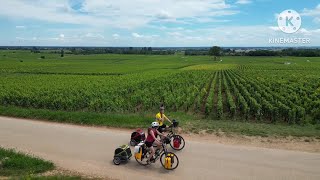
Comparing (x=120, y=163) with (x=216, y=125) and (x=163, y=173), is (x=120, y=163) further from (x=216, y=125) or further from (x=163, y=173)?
(x=216, y=125)

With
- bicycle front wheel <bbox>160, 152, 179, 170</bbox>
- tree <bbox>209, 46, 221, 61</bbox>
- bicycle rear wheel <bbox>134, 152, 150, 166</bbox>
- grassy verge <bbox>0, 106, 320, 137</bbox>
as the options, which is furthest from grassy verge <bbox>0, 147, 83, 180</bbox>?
tree <bbox>209, 46, 221, 61</bbox>

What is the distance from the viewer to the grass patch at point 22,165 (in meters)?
10.6

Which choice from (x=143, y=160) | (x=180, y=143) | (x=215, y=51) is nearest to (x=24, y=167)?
(x=143, y=160)

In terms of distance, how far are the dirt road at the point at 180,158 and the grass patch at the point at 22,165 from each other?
58 cm

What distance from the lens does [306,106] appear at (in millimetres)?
22938

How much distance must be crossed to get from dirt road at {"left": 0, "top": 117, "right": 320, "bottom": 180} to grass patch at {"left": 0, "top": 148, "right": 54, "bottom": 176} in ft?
1.89

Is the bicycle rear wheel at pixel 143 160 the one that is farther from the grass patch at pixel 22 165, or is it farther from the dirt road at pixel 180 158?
the grass patch at pixel 22 165

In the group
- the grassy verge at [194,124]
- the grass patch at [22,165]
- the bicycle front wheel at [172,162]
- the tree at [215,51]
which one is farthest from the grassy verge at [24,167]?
the tree at [215,51]

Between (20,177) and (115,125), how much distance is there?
7.32 meters

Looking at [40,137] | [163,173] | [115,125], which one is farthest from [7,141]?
[163,173]

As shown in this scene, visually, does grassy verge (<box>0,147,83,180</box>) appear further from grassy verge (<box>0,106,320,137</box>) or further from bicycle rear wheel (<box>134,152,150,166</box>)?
grassy verge (<box>0,106,320,137</box>)

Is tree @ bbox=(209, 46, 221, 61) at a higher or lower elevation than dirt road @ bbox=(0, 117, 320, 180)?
higher

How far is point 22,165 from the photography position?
10.9 metres

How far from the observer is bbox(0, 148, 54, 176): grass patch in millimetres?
10585
